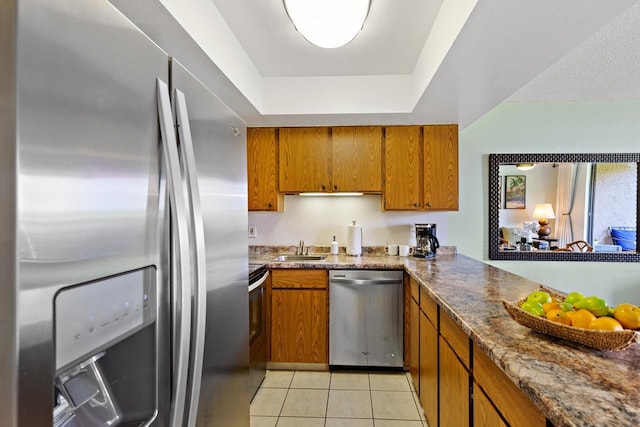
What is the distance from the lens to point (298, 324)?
9.49ft

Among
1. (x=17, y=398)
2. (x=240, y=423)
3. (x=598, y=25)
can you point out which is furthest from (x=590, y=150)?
(x=17, y=398)

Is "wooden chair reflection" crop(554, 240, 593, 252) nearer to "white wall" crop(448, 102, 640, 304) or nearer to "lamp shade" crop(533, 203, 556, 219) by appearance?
"white wall" crop(448, 102, 640, 304)

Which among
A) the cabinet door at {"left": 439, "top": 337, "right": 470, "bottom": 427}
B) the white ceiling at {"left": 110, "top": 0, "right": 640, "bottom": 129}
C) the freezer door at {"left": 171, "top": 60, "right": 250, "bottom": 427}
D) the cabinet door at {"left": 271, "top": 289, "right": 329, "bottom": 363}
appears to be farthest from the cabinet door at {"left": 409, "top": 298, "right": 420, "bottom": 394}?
the white ceiling at {"left": 110, "top": 0, "right": 640, "bottom": 129}

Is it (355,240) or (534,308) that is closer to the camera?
(534,308)

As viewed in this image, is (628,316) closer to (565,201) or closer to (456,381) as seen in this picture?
(456,381)

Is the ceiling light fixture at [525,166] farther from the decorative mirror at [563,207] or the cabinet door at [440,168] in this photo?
the cabinet door at [440,168]

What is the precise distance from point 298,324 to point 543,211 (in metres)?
2.80

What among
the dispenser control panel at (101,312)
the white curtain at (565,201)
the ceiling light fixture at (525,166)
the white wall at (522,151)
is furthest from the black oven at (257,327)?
the white curtain at (565,201)

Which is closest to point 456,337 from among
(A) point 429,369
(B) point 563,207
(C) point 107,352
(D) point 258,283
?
(A) point 429,369

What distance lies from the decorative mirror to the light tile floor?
6.02 ft

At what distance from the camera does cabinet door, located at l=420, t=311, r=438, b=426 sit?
190 cm

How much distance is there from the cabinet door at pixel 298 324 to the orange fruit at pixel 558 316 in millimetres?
1927

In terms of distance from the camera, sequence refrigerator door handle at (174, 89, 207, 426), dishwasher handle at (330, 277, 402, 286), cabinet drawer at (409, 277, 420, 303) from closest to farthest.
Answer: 1. refrigerator door handle at (174, 89, 207, 426)
2. cabinet drawer at (409, 277, 420, 303)
3. dishwasher handle at (330, 277, 402, 286)

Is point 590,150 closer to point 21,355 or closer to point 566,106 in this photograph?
point 566,106
